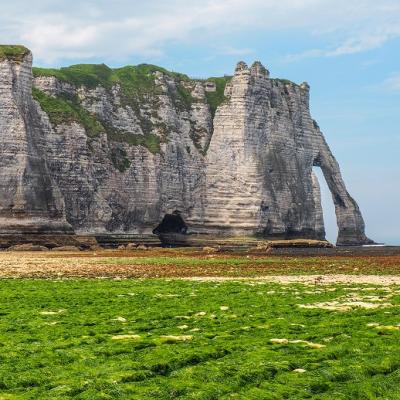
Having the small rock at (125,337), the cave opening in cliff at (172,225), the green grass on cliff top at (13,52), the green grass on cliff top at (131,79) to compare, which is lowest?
the small rock at (125,337)

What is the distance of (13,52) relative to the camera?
91.9m

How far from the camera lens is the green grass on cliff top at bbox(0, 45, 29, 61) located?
91125 millimetres

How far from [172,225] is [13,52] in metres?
38.4

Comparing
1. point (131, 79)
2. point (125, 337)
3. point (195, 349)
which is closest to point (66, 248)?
point (131, 79)

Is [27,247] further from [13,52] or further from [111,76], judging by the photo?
[111,76]

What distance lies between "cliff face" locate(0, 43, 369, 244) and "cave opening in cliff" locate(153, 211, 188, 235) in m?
0.29

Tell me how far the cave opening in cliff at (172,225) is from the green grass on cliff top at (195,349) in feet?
289

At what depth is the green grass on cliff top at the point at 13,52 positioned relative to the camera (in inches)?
3588

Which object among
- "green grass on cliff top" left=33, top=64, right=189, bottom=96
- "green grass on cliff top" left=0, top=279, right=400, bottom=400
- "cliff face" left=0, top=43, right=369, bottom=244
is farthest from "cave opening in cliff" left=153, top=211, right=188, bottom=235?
"green grass on cliff top" left=0, top=279, right=400, bottom=400

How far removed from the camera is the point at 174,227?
116 m

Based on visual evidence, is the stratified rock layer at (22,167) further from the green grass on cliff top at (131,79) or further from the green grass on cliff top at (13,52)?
the green grass on cliff top at (131,79)

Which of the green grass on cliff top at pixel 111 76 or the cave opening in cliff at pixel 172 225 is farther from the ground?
the green grass on cliff top at pixel 111 76

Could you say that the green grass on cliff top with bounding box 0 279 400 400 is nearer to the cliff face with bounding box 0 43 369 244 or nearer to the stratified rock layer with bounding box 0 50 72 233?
the stratified rock layer with bounding box 0 50 72 233

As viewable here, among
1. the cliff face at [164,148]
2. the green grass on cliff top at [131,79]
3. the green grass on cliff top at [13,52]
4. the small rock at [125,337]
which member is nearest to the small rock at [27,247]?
the cliff face at [164,148]
